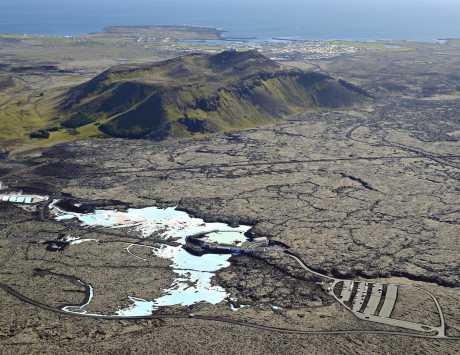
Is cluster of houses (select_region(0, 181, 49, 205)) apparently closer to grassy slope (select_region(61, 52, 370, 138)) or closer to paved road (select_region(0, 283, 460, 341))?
paved road (select_region(0, 283, 460, 341))

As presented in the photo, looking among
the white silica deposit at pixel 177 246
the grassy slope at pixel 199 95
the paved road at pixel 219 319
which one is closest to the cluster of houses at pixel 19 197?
the white silica deposit at pixel 177 246

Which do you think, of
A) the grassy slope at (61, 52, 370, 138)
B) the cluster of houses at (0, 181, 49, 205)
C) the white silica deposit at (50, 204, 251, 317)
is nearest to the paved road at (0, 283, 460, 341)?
the white silica deposit at (50, 204, 251, 317)

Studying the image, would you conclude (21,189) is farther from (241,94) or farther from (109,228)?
(241,94)

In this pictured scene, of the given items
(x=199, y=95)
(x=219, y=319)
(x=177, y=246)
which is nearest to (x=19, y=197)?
(x=177, y=246)

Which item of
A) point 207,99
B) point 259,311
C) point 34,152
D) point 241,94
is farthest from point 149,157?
point 259,311

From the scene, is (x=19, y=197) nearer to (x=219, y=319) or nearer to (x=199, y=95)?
(x=219, y=319)

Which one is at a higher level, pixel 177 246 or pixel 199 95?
pixel 199 95

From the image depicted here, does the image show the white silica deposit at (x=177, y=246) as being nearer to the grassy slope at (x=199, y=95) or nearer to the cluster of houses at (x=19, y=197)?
the cluster of houses at (x=19, y=197)

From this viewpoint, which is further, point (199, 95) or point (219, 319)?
point (199, 95)
